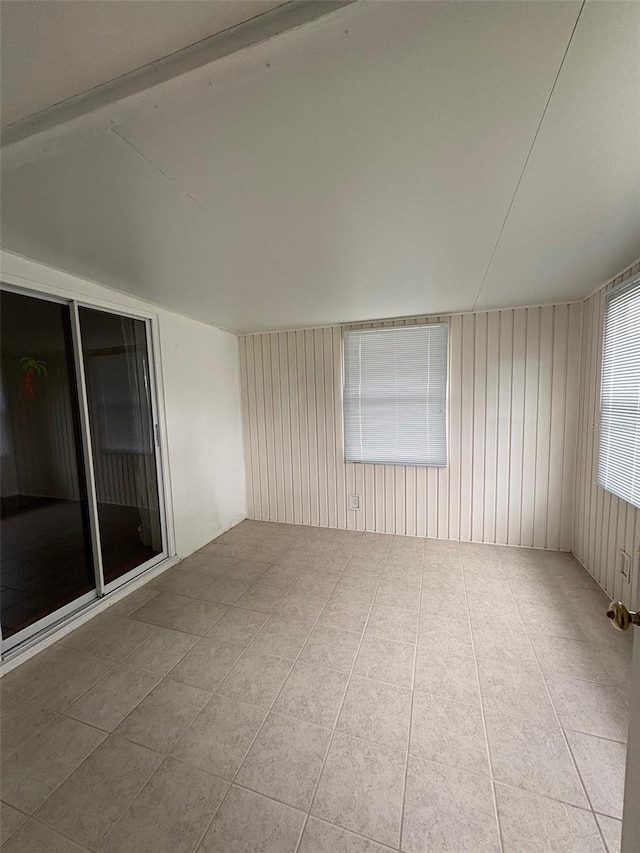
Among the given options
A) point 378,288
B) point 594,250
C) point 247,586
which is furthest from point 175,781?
point 594,250

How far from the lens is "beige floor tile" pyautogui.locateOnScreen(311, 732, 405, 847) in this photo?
3.58ft

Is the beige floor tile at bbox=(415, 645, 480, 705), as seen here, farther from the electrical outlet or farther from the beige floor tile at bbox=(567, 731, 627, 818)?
the electrical outlet

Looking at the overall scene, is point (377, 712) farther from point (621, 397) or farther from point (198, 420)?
point (198, 420)

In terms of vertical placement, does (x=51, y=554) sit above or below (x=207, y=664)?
above

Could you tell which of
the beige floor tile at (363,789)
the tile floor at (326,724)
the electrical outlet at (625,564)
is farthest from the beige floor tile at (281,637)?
the electrical outlet at (625,564)

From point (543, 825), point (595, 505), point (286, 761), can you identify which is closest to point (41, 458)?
point (286, 761)

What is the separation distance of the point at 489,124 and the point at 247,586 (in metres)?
2.95

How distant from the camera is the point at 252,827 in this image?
1.09 metres

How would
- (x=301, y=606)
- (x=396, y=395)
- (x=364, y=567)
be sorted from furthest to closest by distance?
(x=396, y=395) < (x=364, y=567) < (x=301, y=606)

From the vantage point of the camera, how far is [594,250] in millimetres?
1810

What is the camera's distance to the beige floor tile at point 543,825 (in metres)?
1.03

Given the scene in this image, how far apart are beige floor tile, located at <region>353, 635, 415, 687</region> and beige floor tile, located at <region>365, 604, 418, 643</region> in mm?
50

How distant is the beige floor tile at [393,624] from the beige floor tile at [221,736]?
843 mm

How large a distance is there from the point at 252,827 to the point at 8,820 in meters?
0.88
